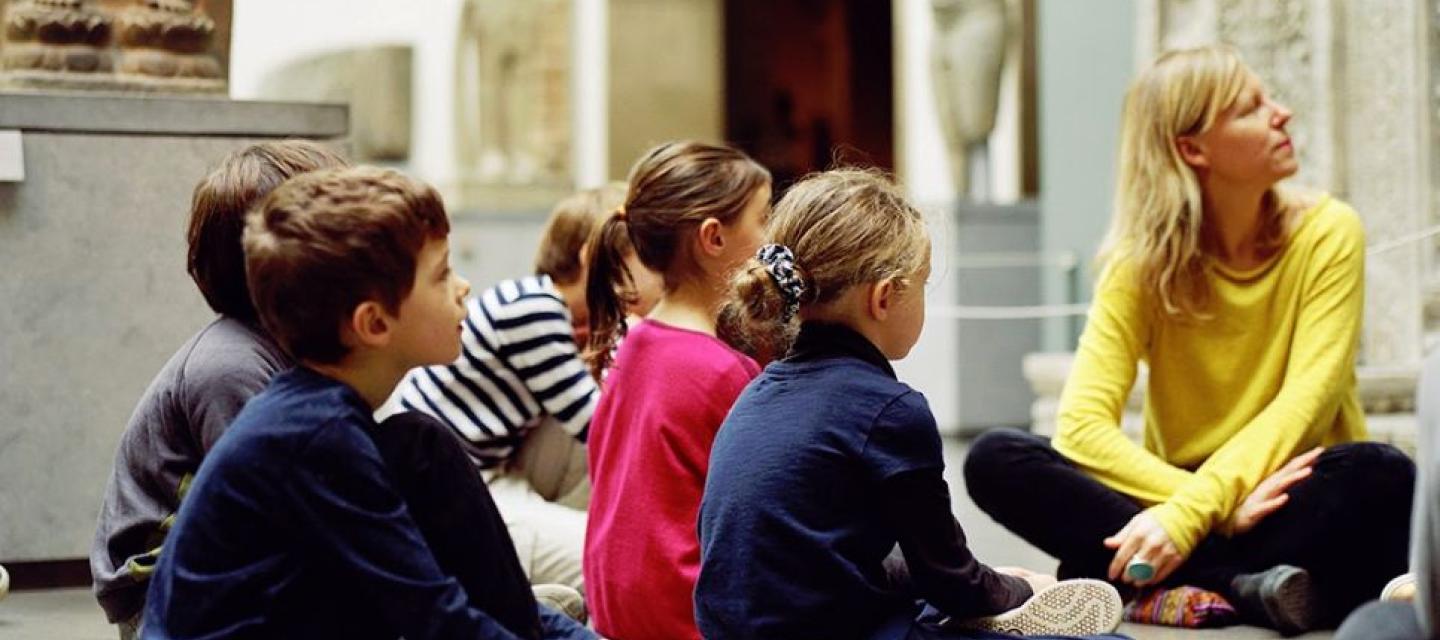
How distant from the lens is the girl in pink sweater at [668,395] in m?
3.44

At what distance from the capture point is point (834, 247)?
303cm

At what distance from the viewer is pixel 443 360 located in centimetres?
263

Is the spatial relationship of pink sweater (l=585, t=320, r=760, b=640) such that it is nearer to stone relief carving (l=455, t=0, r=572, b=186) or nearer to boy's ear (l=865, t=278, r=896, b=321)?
boy's ear (l=865, t=278, r=896, b=321)

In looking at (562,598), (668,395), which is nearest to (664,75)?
(668,395)

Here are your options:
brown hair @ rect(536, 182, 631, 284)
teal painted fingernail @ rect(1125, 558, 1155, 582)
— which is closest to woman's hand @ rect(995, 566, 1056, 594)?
teal painted fingernail @ rect(1125, 558, 1155, 582)

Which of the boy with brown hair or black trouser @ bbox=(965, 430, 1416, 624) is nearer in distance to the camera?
the boy with brown hair

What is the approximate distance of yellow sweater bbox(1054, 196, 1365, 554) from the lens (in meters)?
4.02

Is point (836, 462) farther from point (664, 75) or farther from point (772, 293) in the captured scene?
point (664, 75)

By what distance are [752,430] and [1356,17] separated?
395 centimetres

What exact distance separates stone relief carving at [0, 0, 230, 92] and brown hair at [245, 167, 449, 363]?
261 cm

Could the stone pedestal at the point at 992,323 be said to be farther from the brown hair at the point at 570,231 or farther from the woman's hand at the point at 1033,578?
the woman's hand at the point at 1033,578

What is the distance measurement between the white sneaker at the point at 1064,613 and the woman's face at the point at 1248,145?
1176 millimetres

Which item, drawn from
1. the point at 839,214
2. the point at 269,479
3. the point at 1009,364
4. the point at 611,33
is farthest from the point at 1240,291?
the point at 611,33

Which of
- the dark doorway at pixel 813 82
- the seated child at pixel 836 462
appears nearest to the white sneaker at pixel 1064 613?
the seated child at pixel 836 462
